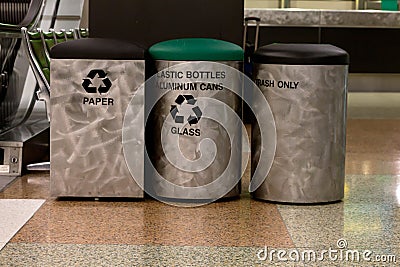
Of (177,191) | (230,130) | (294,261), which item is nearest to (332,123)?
(230,130)

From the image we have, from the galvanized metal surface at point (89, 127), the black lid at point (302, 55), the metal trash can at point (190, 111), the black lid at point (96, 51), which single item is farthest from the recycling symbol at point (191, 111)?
the black lid at point (302, 55)

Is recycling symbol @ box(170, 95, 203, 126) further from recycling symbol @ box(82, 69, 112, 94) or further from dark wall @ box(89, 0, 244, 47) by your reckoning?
dark wall @ box(89, 0, 244, 47)

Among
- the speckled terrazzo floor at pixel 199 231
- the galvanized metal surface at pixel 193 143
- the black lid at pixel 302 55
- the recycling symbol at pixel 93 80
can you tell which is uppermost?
the black lid at pixel 302 55

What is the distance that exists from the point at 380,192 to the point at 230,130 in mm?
979

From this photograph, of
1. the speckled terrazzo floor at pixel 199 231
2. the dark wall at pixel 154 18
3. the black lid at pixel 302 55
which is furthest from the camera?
the dark wall at pixel 154 18

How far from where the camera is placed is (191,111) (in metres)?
4.33

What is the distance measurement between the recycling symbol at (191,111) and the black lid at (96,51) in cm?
29

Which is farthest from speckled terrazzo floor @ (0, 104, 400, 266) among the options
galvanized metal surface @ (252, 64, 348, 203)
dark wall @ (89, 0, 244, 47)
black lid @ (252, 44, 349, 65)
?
dark wall @ (89, 0, 244, 47)

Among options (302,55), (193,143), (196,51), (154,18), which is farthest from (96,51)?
(154,18)

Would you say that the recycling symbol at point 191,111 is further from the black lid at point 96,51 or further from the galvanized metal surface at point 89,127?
the black lid at point 96,51

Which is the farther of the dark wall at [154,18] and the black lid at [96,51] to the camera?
the dark wall at [154,18]

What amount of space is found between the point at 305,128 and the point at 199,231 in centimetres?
84

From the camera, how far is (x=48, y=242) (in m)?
3.58

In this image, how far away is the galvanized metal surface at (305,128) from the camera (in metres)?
4.28
